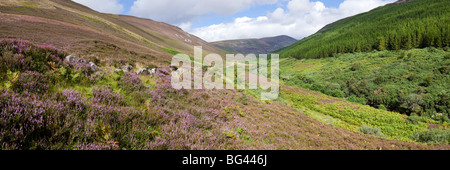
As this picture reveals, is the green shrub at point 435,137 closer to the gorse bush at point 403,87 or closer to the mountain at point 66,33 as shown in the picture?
Answer: the mountain at point 66,33

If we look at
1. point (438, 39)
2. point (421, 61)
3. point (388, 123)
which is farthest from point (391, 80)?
point (438, 39)

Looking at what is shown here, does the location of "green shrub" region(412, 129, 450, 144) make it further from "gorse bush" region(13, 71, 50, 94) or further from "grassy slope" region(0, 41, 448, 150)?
"gorse bush" region(13, 71, 50, 94)

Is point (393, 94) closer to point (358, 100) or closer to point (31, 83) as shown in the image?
point (358, 100)

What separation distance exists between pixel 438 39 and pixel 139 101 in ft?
314

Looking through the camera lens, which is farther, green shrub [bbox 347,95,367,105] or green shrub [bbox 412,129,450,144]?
green shrub [bbox 347,95,367,105]

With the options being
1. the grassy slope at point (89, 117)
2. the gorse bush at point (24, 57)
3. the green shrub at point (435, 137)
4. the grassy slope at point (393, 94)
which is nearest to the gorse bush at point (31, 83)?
the grassy slope at point (89, 117)

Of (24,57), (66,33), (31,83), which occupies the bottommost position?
(31,83)

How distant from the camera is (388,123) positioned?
62.7ft

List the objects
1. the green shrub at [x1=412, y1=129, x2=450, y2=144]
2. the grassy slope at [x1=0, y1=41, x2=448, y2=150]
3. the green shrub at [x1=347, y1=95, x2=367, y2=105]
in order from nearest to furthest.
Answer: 1. the grassy slope at [x1=0, y1=41, x2=448, y2=150]
2. the green shrub at [x1=412, y1=129, x2=450, y2=144]
3. the green shrub at [x1=347, y1=95, x2=367, y2=105]

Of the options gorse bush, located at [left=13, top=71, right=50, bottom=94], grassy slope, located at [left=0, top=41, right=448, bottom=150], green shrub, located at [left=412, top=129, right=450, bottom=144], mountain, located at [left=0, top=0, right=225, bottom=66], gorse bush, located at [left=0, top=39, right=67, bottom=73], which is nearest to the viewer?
grassy slope, located at [left=0, top=41, right=448, bottom=150]

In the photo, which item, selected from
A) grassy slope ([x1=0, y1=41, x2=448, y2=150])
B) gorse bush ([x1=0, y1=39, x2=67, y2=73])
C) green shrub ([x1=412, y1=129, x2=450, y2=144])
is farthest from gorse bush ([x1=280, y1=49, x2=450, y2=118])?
gorse bush ([x1=0, y1=39, x2=67, y2=73])

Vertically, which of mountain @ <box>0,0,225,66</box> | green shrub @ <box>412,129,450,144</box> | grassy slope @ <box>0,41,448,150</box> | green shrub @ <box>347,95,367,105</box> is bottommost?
green shrub @ <box>347,95,367,105</box>

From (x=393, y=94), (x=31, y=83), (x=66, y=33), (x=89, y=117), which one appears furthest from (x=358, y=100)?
(x=66, y=33)
